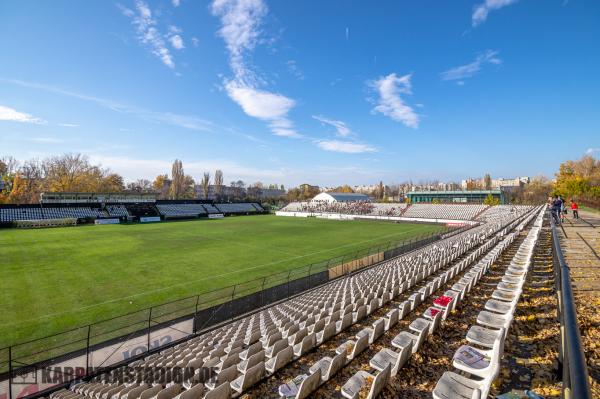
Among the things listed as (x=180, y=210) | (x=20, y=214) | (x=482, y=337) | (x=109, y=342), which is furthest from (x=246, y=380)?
(x=180, y=210)

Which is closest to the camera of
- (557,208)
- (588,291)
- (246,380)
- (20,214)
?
(246,380)

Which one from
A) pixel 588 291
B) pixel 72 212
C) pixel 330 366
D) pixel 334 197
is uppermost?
pixel 334 197

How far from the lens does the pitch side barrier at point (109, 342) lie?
938 centimetres

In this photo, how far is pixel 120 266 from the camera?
24.2 meters

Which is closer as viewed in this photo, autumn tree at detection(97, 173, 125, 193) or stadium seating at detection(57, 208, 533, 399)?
stadium seating at detection(57, 208, 533, 399)

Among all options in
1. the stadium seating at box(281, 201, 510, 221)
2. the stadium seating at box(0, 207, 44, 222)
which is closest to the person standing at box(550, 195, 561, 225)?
the stadium seating at box(281, 201, 510, 221)

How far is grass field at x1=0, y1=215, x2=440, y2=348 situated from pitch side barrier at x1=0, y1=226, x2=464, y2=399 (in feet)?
4.35

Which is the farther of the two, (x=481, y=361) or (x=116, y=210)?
(x=116, y=210)

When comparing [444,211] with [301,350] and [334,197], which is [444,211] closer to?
[334,197]

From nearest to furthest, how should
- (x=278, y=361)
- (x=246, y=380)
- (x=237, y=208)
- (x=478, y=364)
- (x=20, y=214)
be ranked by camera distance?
(x=478, y=364)
(x=246, y=380)
(x=278, y=361)
(x=20, y=214)
(x=237, y=208)

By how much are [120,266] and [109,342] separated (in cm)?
1403

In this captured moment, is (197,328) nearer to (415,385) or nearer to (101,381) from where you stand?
(101,381)

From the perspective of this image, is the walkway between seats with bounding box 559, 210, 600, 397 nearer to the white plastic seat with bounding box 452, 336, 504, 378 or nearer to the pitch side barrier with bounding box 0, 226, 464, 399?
the white plastic seat with bounding box 452, 336, 504, 378

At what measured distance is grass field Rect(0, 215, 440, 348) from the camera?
1532 cm
